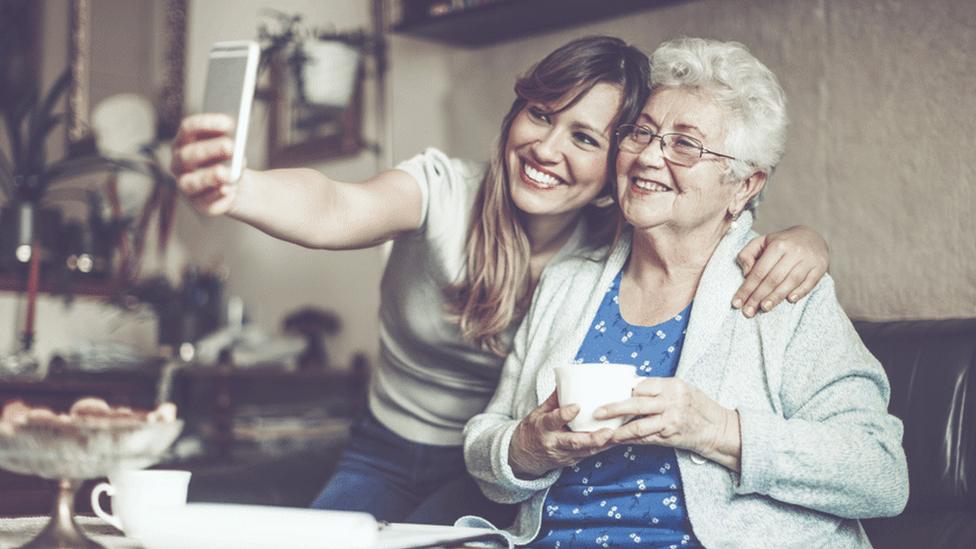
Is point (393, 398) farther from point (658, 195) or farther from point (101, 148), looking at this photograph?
point (101, 148)

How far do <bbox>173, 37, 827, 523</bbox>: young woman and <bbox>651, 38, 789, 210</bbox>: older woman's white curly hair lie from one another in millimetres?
133

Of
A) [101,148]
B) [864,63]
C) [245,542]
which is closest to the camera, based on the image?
[245,542]

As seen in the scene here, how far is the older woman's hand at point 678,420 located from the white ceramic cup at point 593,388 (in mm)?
11

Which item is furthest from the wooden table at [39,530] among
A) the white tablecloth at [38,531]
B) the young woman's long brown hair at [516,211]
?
the young woman's long brown hair at [516,211]

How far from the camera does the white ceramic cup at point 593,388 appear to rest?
1.26 m

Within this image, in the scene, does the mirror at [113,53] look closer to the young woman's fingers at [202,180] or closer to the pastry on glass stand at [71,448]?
the young woman's fingers at [202,180]

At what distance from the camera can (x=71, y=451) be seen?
102 cm

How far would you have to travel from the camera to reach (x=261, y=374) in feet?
9.87

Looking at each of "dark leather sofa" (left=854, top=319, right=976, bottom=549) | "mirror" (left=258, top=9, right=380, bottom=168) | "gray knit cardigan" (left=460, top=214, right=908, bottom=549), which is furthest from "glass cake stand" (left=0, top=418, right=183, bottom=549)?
"mirror" (left=258, top=9, right=380, bottom=168)

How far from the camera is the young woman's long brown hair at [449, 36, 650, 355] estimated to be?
1769 mm

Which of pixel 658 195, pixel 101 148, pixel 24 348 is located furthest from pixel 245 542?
pixel 101 148

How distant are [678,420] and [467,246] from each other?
2.22 feet

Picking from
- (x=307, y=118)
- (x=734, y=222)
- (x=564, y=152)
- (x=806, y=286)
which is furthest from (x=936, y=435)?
(x=307, y=118)

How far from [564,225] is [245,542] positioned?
3.40 feet
